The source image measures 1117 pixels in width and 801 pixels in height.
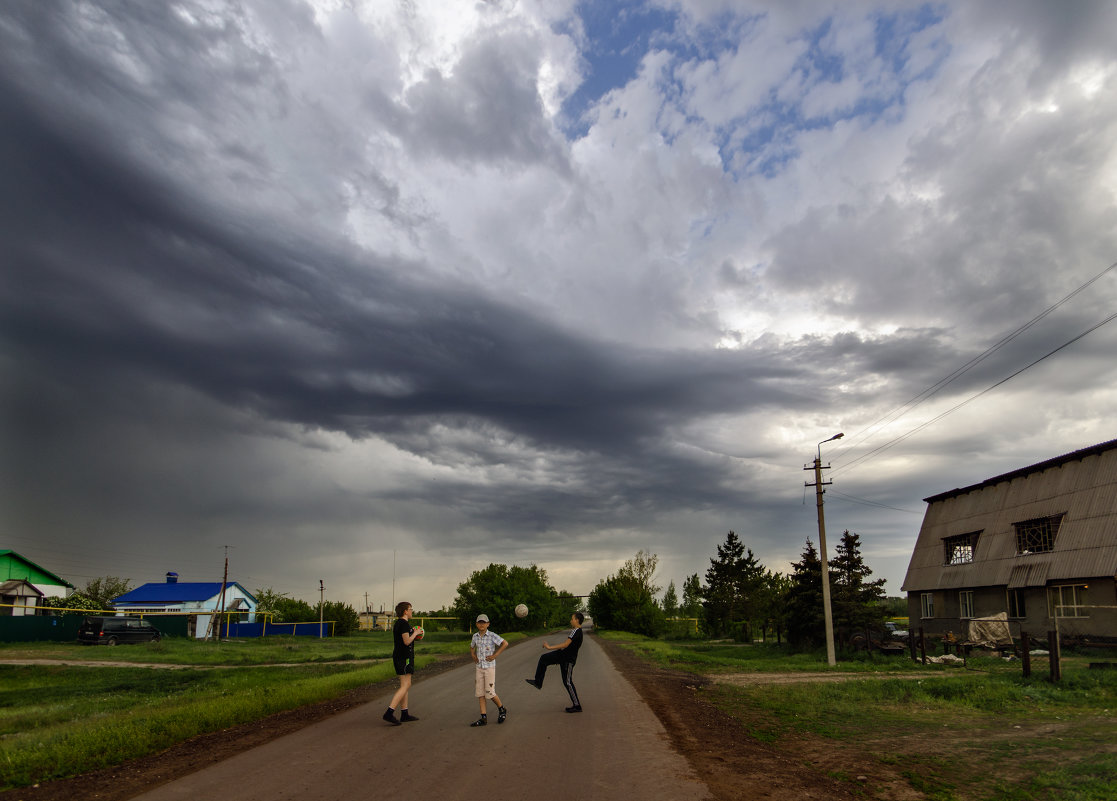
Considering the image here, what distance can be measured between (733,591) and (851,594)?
30.8 metres

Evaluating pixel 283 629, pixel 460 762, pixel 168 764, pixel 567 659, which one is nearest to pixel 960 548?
pixel 567 659

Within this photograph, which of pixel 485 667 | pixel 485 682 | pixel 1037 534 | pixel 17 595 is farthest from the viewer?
pixel 17 595

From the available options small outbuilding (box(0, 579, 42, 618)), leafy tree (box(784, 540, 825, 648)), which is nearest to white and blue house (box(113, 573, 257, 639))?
small outbuilding (box(0, 579, 42, 618))

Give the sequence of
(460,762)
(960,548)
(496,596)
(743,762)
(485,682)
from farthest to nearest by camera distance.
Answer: (496,596) < (960,548) < (485,682) < (743,762) < (460,762)

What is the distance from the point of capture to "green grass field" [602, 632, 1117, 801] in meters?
8.57

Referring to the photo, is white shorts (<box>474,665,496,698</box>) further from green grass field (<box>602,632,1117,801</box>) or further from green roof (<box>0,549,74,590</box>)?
green roof (<box>0,549,74,590</box>)

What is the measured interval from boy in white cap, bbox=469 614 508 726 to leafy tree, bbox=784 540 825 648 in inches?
1096

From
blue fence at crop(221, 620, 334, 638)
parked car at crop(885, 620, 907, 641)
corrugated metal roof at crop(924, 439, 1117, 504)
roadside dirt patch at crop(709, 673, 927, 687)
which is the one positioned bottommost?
blue fence at crop(221, 620, 334, 638)

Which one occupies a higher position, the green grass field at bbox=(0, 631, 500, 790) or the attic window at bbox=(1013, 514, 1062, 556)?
the attic window at bbox=(1013, 514, 1062, 556)

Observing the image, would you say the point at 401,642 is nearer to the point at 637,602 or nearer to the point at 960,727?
the point at 960,727

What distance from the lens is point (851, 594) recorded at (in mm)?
35219

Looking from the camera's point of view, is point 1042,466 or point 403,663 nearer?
point 403,663

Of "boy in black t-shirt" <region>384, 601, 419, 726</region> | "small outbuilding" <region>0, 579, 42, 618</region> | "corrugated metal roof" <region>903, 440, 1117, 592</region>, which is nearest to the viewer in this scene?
"boy in black t-shirt" <region>384, 601, 419, 726</region>

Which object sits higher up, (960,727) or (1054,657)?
(1054,657)
